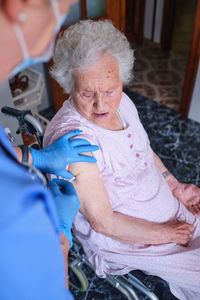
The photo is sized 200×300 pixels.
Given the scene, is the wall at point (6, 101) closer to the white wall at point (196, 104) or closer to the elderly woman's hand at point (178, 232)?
the elderly woman's hand at point (178, 232)

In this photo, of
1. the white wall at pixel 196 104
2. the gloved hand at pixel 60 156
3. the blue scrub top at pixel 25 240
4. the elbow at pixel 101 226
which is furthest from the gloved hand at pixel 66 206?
the white wall at pixel 196 104

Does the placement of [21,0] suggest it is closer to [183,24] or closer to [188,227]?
[188,227]

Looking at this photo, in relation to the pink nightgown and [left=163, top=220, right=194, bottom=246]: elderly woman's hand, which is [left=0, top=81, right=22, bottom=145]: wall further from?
[left=163, top=220, right=194, bottom=246]: elderly woman's hand

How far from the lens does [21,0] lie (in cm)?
50

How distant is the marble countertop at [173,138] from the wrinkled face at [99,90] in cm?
148

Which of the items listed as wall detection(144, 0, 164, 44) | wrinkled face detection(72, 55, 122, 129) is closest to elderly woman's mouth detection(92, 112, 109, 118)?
wrinkled face detection(72, 55, 122, 129)

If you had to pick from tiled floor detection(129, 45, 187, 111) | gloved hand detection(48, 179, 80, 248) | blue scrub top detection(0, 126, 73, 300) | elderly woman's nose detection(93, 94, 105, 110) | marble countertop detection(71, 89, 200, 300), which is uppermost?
blue scrub top detection(0, 126, 73, 300)

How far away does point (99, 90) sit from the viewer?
125cm

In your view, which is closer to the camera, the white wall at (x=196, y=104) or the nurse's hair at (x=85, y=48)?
the nurse's hair at (x=85, y=48)

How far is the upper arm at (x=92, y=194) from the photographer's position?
1.13 metres

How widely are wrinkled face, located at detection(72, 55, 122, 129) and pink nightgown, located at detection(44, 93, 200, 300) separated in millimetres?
52

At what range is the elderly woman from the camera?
3.95 feet

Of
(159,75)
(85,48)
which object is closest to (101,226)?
(85,48)

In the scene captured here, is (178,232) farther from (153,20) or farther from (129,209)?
(153,20)
